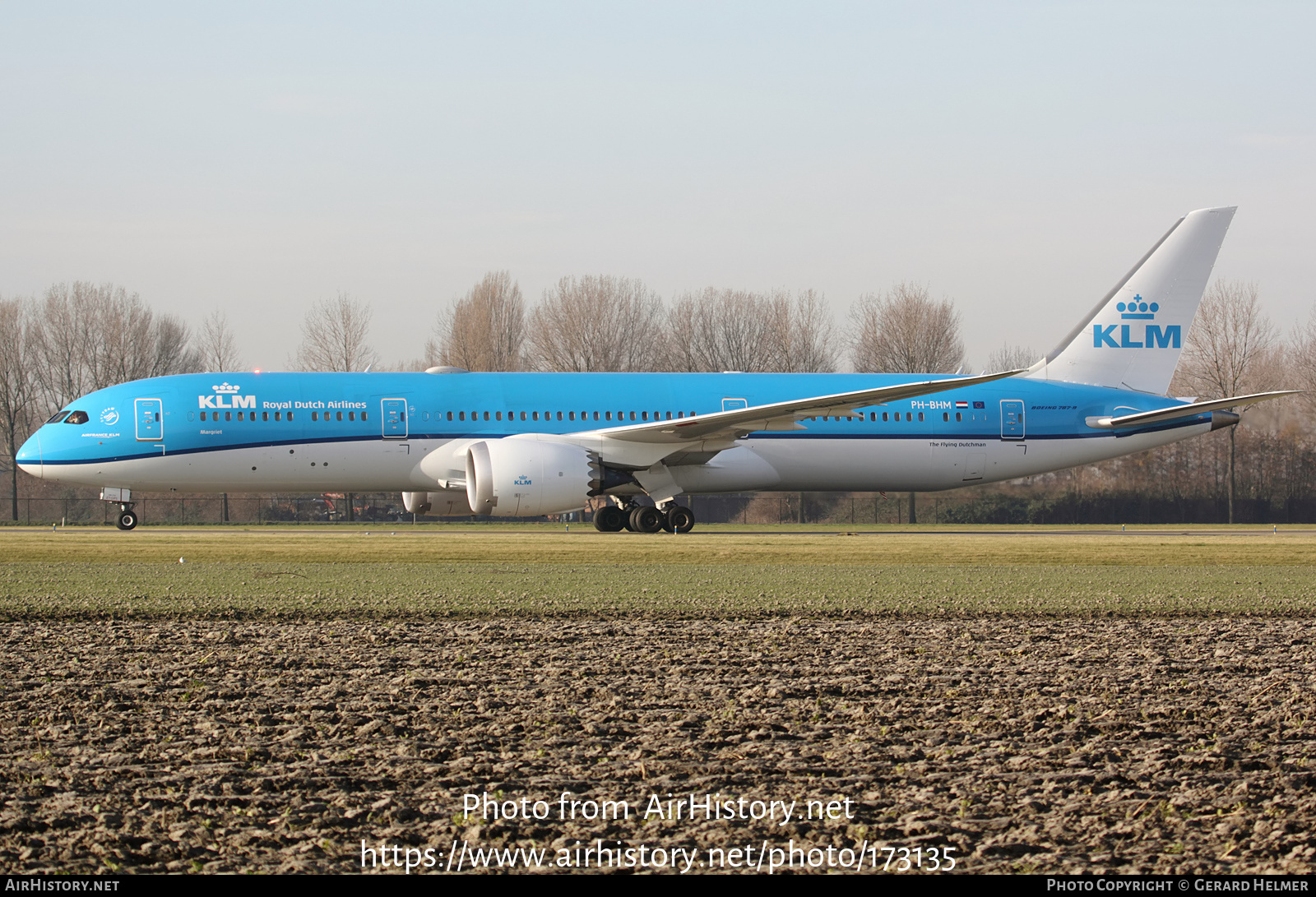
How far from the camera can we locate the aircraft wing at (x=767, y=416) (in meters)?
21.5

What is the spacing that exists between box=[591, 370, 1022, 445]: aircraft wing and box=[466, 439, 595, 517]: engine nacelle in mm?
1299

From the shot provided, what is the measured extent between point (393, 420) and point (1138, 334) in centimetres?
1525

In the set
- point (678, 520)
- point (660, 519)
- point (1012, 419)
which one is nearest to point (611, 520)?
point (660, 519)

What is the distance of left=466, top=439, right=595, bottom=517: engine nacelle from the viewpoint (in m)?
21.2

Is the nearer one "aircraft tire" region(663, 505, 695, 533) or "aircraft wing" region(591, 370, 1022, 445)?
"aircraft wing" region(591, 370, 1022, 445)

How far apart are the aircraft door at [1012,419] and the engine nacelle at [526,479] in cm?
904

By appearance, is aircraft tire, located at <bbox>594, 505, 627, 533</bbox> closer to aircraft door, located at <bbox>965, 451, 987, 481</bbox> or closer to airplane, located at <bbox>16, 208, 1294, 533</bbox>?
airplane, located at <bbox>16, 208, 1294, 533</bbox>

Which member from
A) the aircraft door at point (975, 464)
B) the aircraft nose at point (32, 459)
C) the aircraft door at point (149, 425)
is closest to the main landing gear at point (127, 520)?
the aircraft nose at point (32, 459)

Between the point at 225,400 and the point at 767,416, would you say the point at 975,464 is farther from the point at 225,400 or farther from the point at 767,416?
the point at 225,400

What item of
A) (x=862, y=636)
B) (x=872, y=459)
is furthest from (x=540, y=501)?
(x=862, y=636)

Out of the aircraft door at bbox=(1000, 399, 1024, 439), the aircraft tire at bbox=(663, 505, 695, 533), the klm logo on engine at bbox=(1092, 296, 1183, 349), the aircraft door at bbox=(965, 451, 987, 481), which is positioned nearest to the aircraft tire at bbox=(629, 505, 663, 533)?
the aircraft tire at bbox=(663, 505, 695, 533)

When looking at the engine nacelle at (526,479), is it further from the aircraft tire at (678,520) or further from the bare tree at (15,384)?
the bare tree at (15,384)

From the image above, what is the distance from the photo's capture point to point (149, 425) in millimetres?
22734

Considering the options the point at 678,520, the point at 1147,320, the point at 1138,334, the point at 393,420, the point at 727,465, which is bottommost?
the point at 678,520
